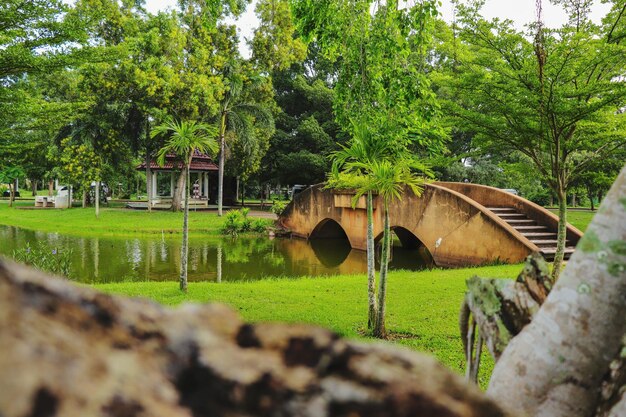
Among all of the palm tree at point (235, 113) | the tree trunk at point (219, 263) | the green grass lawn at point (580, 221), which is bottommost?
the tree trunk at point (219, 263)

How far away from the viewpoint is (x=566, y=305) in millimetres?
1255

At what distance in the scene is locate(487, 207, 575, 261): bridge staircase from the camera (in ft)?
39.0

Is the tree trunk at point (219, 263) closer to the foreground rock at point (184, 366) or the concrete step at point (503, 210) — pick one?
the concrete step at point (503, 210)

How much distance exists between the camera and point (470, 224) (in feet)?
43.4

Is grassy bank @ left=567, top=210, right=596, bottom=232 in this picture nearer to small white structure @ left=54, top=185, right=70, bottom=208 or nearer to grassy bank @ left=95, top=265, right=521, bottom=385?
grassy bank @ left=95, top=265, right=521, bottom=385

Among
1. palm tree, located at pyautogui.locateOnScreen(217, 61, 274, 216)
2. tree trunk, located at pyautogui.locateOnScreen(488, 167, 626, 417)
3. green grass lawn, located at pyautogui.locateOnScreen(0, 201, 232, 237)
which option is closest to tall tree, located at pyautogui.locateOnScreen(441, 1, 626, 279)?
tree trunk, located at pyautogui.locateOnScreen(488, 167, 626, 417)

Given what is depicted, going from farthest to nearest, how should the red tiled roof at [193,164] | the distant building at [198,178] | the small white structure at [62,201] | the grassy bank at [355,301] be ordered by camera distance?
the small white structure at [62,201] → the distant building at [198,178] → the red tiled roof at [193,164] → the grassy bank at [355,301]

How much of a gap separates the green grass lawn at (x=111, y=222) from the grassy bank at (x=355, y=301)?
41.6ft

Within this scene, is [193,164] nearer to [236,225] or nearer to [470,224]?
[236,225]

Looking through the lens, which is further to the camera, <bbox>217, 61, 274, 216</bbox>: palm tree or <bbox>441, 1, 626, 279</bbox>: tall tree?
<bbox>217, 61, 274, 216</bbox>: palm tree

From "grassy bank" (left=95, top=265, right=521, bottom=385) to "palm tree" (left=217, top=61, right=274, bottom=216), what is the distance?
16.1 metres

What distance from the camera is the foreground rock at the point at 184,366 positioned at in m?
0.59

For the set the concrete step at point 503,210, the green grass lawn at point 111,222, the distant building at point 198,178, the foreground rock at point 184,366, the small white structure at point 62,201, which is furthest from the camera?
the small white structure at point 62,201

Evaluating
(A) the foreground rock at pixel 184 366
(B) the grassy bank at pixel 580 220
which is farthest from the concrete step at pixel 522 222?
(A) the foreground rock at pixel 184 366
